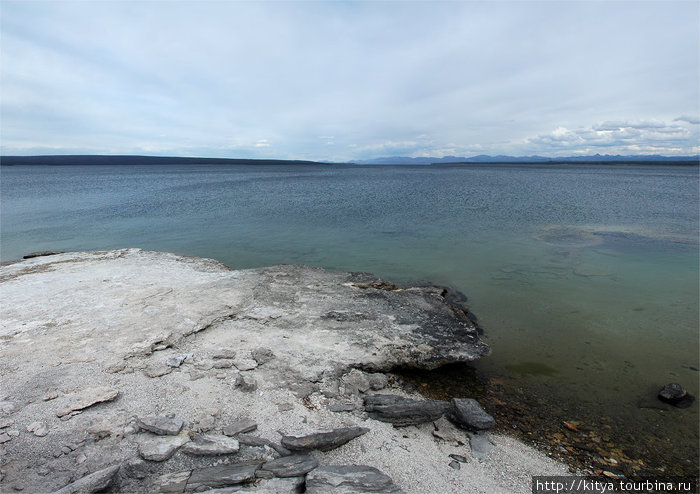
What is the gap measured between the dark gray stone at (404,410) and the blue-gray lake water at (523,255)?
253 cm

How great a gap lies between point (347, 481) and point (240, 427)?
167 centimetres

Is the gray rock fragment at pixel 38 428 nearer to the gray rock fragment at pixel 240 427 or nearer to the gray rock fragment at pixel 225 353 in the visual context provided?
the gray rock fragment at pixel 240 427

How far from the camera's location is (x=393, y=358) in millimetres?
6859

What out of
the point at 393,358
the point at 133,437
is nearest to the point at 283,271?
the point at 393,358

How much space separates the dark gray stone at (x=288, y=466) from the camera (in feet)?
13.1

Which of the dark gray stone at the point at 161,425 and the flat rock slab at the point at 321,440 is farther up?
the dark gray stone at the point at 161,425

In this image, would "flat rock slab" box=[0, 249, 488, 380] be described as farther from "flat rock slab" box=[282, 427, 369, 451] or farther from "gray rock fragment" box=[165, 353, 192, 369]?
"flat rock slab" box=[282, 427, 369, 451]

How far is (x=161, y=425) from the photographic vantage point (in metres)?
4.58

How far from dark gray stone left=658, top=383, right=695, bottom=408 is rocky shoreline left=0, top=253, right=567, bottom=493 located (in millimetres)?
3290

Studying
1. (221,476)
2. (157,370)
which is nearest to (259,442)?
(221,476)

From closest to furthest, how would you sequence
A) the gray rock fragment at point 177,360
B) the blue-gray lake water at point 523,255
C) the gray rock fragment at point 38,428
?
the gray rock fragment at point 38,428, the gray rock fragment at point 177,360, the blue-gray lake water at point 523,255

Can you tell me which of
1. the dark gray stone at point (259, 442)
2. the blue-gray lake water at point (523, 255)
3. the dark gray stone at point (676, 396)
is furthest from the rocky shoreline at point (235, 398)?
the dark gray stone at point (676, 396)

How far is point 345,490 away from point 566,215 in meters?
27.6

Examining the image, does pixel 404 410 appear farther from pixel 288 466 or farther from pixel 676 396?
pixel 676 396
